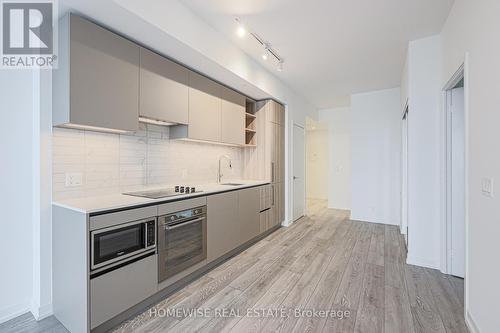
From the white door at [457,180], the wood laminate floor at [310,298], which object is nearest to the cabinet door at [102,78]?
the wood laminate floor at [310,298]

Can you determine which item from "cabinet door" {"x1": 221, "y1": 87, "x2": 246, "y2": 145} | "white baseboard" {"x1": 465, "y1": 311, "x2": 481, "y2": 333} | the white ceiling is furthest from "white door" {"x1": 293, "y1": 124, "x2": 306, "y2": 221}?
"white baseboard" {"x1": 465, "y1": 311, "x2": 481, "y2": 333}

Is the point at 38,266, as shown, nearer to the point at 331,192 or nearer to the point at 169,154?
the point at 169,154

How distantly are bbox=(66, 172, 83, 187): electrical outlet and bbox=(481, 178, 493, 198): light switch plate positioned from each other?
3.11 metres

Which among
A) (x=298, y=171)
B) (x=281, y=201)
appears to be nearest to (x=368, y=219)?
(x=298, y=171)

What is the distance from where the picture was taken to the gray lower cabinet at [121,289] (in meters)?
1.65

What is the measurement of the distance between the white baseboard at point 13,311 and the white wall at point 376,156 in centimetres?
533

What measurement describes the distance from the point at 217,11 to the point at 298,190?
3.86 metres

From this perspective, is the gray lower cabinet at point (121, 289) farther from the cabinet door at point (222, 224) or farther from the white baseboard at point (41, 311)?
the cabinet door at point (222, 224)

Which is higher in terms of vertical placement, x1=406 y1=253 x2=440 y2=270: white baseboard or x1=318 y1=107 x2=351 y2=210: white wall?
x1=318 y1=107 x2=351 y2=210: white wall

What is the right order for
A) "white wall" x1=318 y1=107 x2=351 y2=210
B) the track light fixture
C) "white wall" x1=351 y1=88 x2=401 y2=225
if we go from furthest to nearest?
"white wall" x1=318 y1=107 x2=351 y2=210 → "white wall" x1=351 y1=88 x2=401 y2=225 → the track light fixture

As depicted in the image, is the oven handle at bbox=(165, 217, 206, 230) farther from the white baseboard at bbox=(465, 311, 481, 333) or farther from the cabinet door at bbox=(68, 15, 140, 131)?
the white baseboard at bbox=(465, 311, 481, 333)

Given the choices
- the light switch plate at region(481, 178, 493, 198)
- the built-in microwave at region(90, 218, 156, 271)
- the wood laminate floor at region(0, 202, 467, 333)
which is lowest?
the wood laminate floor at region(0, 202, 467, 333)

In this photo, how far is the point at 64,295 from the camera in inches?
70.9

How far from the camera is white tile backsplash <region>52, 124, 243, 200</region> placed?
2.03m
